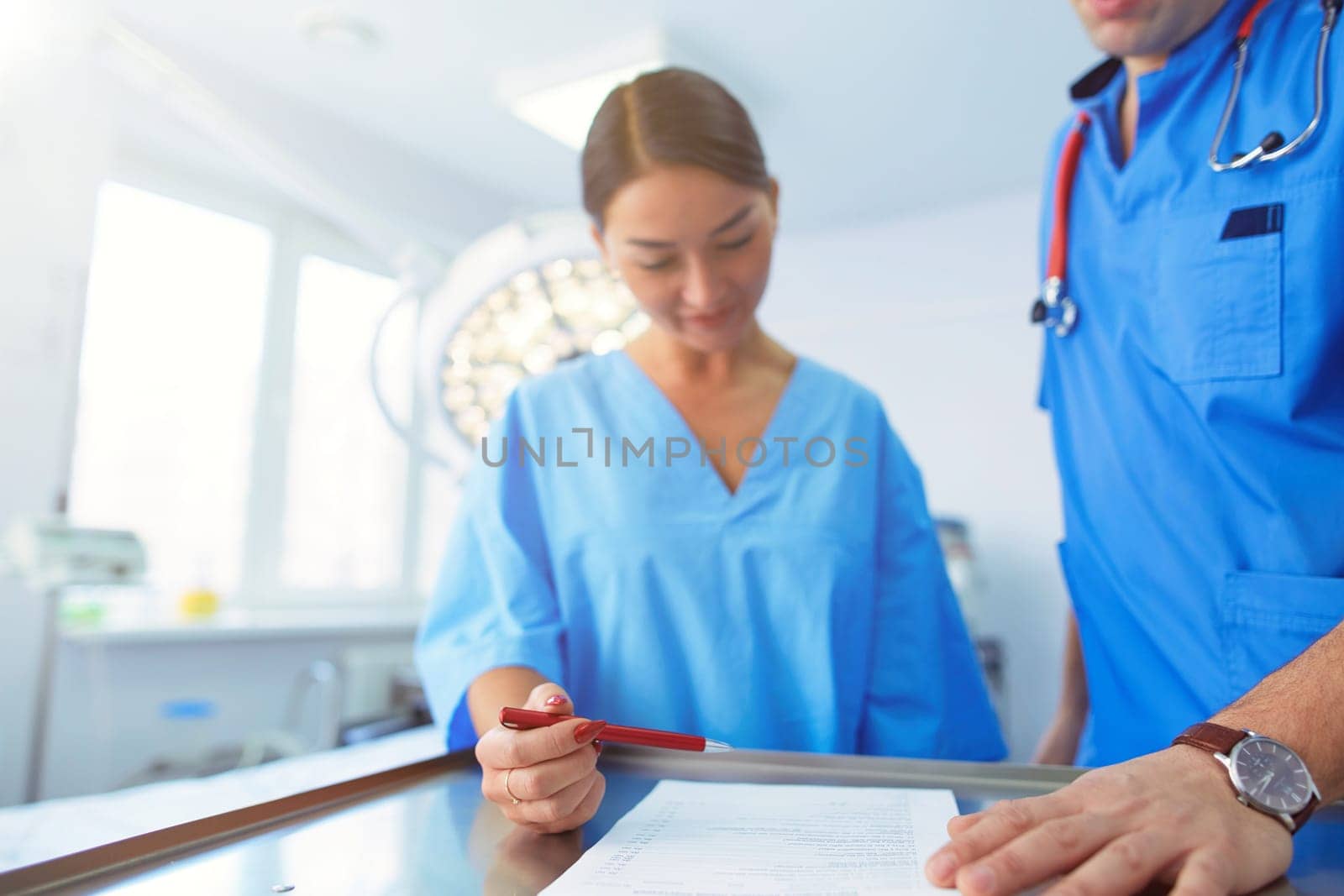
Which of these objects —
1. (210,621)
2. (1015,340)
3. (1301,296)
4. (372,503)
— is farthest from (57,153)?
(1015,340)

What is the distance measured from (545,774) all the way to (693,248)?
1.74 ft

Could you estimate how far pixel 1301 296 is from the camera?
0.84 m

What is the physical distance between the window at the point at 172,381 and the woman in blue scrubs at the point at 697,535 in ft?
7.29

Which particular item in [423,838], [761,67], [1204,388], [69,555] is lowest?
[423,838]

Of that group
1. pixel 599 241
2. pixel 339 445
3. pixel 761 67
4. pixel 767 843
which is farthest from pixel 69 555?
pixel 761 67

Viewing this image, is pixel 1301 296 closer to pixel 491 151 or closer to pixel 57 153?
pixel 57 153

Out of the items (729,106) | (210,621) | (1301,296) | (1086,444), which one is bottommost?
(210,621)

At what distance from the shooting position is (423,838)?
0.58 metres

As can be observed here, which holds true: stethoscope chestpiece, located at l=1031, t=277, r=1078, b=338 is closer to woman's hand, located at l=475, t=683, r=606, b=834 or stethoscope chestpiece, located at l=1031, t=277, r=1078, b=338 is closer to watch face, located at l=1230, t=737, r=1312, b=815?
watch face, located at l=1230, t=737, r=1312, b=815

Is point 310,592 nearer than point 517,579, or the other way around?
point 517,579

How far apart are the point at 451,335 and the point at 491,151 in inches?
87.9

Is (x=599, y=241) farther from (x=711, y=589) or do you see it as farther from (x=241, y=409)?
(x=241, y=409)

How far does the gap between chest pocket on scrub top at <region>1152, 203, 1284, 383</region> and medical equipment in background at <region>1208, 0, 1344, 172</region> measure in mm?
45

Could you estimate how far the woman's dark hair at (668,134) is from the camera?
0.91 meters
